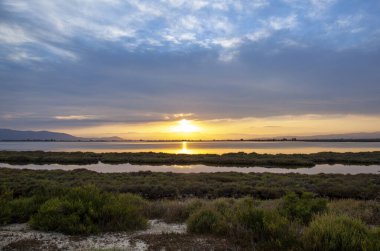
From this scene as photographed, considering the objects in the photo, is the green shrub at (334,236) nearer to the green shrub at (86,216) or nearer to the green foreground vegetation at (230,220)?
the green foreground vegetation at (230,220)

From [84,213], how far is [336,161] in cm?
5184

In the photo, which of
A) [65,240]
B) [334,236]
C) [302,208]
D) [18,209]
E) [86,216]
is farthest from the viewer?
[18,209]

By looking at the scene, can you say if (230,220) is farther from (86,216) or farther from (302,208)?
(86,216)

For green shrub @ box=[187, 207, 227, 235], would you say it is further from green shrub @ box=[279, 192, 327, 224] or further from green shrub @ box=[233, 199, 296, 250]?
green shrub @ box=[279, 192, 327, 224]

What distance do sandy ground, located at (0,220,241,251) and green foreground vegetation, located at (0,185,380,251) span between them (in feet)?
1.11

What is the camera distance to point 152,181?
2356 centimetres

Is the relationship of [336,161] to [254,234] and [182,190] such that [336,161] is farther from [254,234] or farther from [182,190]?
[254,234]

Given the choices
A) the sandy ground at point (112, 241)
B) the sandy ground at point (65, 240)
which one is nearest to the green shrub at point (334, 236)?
the sandy ground at point (112, 241)

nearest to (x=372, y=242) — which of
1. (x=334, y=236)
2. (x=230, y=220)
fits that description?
(x=334, y=236)

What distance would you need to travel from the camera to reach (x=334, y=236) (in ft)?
19.4

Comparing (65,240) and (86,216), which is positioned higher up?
(86,216)

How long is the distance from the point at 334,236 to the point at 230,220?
111 inches

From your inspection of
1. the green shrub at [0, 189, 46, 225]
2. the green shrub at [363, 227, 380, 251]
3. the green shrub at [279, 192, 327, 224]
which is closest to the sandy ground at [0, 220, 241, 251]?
the green shrub at [0, 189, 46, 225]

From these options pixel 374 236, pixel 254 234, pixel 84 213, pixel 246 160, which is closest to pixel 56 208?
pixel 84 213
